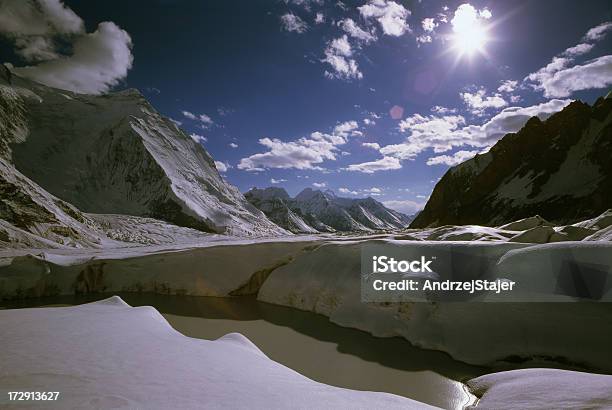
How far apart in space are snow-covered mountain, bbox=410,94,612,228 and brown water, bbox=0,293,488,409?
143ft

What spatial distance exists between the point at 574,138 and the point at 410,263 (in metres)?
55.1

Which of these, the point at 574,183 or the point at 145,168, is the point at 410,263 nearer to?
the point at 574,183

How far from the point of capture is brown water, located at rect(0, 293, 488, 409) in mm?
4512

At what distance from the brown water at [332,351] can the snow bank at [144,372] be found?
56.6 inches

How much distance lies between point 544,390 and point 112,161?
6409 cm

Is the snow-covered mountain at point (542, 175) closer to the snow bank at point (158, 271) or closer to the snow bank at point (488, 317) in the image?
the snow bank at point (488, 317)

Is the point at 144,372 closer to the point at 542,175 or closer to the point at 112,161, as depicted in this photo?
the point at 542,175

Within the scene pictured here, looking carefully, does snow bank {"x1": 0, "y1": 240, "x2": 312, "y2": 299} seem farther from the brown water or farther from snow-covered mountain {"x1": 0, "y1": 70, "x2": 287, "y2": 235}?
snow-covered mountain {"x1": 0, "y1": 70, "x2": 287, "y2": 235}

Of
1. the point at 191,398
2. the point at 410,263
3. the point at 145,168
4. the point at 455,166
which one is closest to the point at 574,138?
the point at 455,166

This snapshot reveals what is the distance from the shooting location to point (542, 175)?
46562mm

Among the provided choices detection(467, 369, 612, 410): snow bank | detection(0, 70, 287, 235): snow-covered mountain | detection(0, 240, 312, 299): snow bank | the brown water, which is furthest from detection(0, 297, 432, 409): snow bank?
detection(0, 70, 287, 235): snow-covered mountain

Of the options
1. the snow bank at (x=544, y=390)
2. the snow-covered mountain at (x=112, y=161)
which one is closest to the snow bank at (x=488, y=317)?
the snow bank at (x=544, y=390)

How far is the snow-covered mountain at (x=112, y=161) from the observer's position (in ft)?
159

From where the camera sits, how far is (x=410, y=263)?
7.71m
